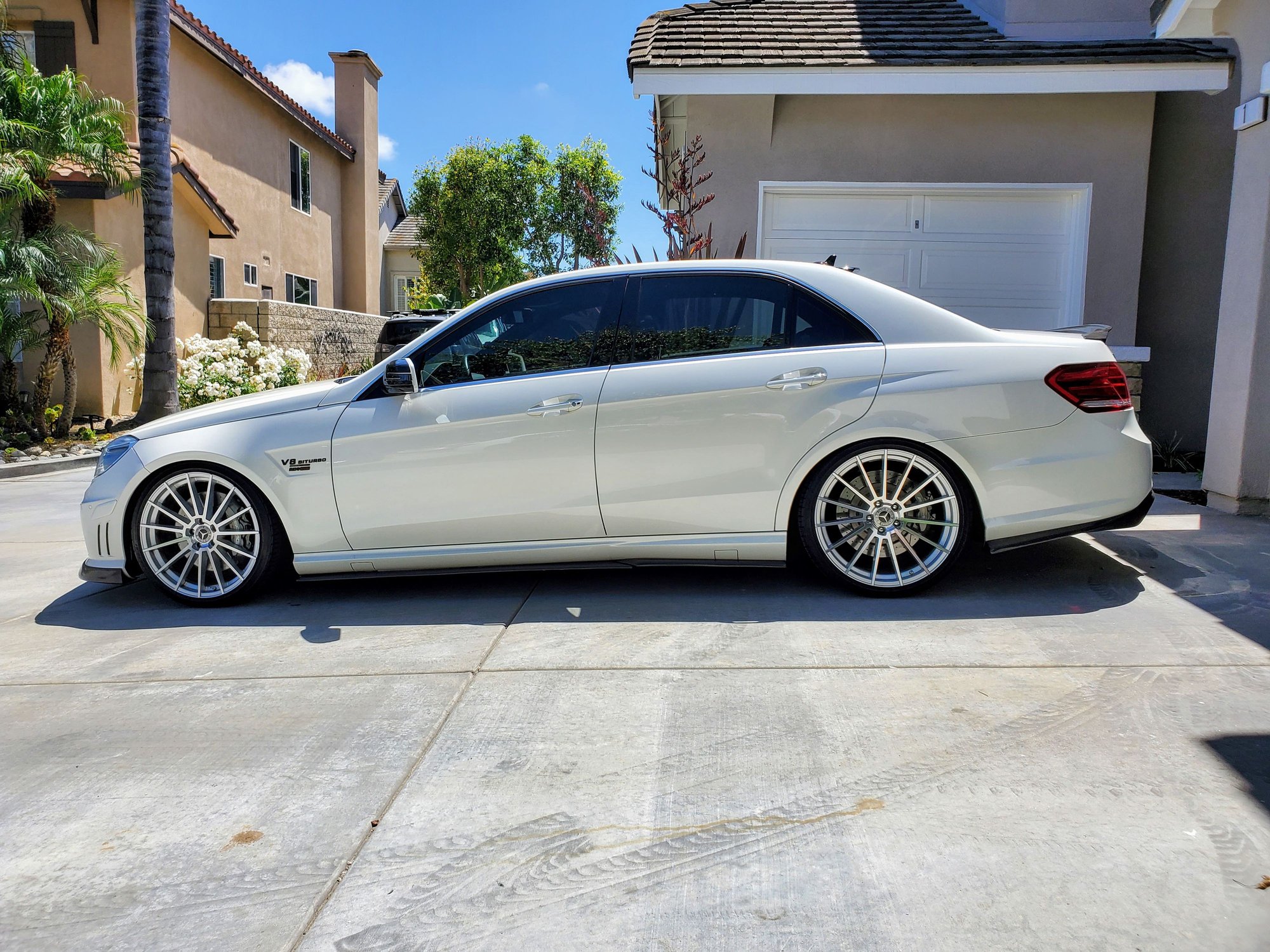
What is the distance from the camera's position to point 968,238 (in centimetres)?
980

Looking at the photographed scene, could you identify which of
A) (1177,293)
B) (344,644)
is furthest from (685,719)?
(1177,293)

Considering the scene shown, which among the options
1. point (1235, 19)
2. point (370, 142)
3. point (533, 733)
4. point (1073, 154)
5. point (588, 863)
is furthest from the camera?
point (370, 142)

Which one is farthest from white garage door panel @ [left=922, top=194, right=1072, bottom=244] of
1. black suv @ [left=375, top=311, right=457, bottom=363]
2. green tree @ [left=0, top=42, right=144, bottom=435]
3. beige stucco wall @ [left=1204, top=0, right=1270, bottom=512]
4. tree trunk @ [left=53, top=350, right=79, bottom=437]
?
tree trunk @ [left=53, top=350, right=79, bottom=437]

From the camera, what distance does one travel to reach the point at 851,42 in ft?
31.5

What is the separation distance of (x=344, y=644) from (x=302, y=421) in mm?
1177

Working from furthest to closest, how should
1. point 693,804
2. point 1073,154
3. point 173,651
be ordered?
point 1073,154, point 173,651, point 693,804

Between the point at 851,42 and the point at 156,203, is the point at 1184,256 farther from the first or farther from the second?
the point at 156,203

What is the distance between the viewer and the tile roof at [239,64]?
1733 centimetres

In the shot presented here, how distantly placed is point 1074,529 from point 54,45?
1718cm

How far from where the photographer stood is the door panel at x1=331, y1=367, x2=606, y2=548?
15.8 ft

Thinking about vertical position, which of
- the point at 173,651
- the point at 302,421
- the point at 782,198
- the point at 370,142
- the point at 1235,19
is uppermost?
the point at 370,142

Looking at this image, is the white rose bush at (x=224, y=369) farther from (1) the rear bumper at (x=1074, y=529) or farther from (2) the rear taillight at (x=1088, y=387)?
(2) the rear taillight at (x=1088, y=387)

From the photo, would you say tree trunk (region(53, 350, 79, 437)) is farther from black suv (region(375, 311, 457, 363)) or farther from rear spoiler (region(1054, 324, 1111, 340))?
rear spoiler (region(1054, 324, 1111, 340))

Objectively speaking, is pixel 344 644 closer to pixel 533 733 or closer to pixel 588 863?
pixel 533 733
